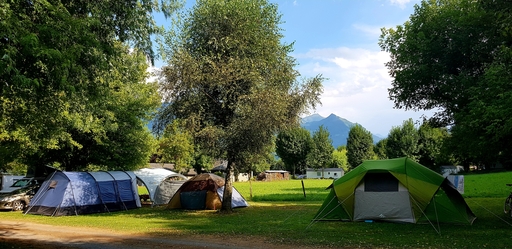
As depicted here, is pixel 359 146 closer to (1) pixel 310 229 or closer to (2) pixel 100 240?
(1) pixel 310 229

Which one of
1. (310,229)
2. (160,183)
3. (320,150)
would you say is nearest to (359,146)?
(320,150)

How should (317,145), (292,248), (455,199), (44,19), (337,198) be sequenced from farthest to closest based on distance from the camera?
(317,145) → (337,198) → (455,199) → (292,248) → (44,19)

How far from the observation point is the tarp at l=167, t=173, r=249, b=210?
21500 millimetres

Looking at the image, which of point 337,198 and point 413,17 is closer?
point 337,198

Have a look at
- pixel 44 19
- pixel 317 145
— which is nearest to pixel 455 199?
pixel 44 19

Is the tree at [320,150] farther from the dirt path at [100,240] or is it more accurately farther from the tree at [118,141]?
the dirt path at [100,240]

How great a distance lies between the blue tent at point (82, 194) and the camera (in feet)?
63.4

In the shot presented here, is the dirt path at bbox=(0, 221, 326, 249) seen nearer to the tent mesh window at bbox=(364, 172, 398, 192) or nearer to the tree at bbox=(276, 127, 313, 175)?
the tent mesh window at bbox=(364, 172, 398, 192)

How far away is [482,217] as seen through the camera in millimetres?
15320

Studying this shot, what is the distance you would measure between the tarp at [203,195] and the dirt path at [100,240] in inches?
323

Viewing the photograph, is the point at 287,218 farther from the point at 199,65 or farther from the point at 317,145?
the point at 317,145

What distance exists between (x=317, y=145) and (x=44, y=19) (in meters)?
84.1

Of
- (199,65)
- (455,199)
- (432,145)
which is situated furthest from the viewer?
(432,145)

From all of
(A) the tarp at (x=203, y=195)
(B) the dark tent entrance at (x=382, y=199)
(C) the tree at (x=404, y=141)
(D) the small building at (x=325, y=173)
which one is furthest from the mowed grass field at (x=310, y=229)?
(D) the small building at (x=325, y=173)
